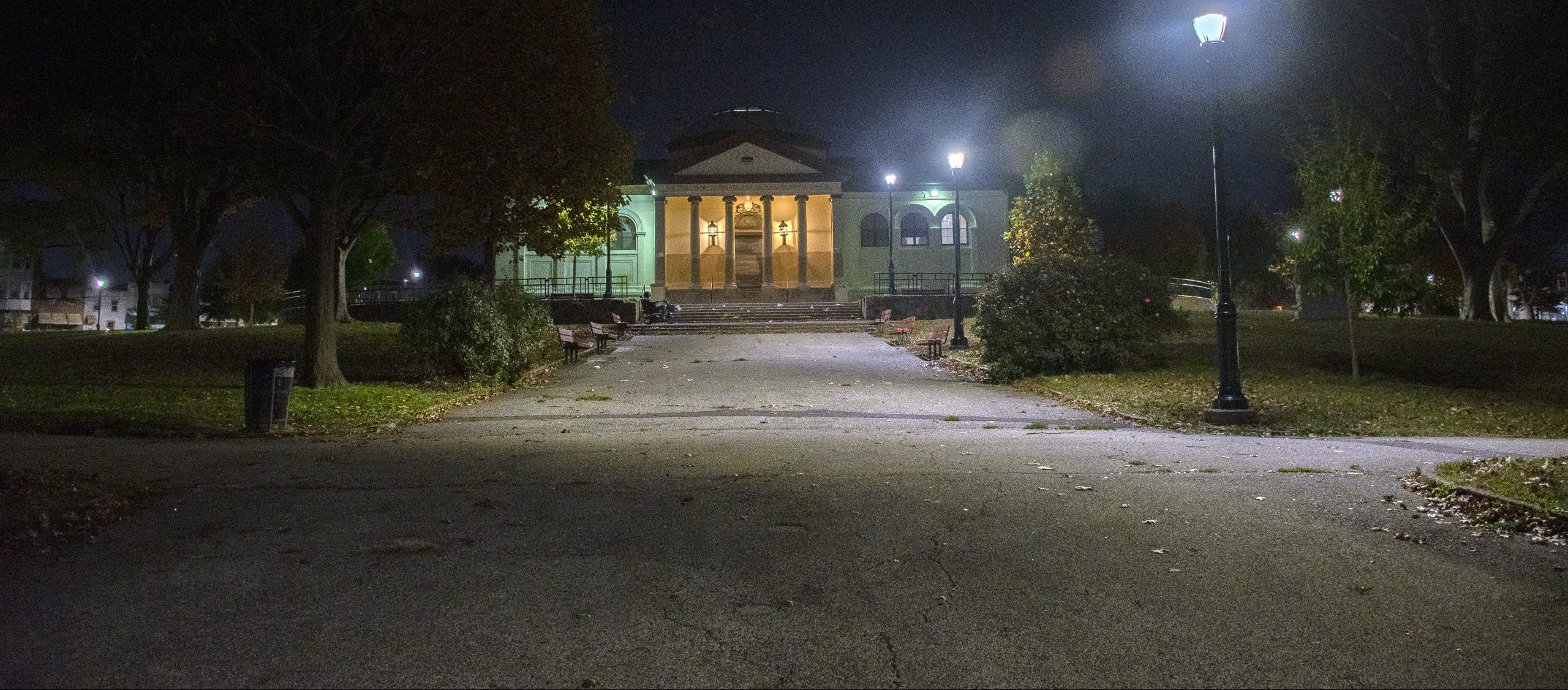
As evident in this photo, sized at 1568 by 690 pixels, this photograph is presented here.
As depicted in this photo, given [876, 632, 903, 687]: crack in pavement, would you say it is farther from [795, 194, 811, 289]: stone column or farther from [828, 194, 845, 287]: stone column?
[795, 194, 811, 289]: stone column

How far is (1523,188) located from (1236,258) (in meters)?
36.8

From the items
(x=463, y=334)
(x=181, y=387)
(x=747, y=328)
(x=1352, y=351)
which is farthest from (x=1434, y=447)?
(x=747, y=328)

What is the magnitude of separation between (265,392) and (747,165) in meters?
40.0

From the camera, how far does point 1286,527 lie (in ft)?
21.1

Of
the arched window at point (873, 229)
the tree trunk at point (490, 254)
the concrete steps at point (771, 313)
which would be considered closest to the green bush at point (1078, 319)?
the tree trunk at point (490, 254)

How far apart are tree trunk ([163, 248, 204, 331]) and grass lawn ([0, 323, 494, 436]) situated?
280 cm

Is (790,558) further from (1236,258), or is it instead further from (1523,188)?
(1236,258)

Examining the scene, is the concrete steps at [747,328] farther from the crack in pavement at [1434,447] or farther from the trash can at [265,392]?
the crack in pavement at [1434,447]

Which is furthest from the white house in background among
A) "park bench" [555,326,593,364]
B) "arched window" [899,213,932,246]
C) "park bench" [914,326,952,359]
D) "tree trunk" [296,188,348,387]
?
"park bench" [914,326,952,359]

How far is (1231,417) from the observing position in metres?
13.2

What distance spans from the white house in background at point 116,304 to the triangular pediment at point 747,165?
6168 cm

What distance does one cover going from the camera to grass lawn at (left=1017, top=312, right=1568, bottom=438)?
43.5 ft

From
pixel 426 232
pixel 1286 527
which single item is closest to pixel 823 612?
pixel 1286 527

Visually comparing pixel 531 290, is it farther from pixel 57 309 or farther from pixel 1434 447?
pixel 57 309
